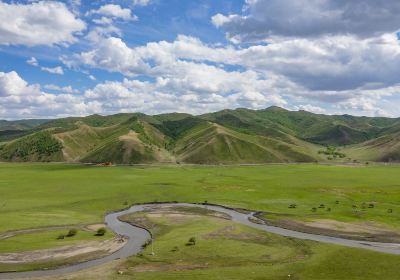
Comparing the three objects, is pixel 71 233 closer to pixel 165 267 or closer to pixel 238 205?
pixel 165 267

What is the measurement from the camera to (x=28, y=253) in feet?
242

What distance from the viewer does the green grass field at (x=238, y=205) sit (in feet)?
220

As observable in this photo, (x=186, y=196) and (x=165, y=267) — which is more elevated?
(x=186, y=196)

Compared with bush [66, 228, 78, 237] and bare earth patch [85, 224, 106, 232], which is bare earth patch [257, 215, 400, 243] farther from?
bush [66, 228, 78, 237]

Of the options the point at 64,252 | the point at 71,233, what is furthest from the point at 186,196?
the point at 64,252

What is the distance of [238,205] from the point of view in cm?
13125

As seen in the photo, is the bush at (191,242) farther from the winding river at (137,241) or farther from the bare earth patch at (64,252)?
the bare earth patch at (64,252)

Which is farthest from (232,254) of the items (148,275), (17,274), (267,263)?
→ (17,274)

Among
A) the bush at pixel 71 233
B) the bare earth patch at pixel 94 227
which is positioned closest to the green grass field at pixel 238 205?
the bare earth patch at pixel 94 227

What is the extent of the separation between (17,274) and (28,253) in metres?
10.2

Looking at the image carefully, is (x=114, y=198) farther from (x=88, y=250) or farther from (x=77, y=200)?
(x=88, y=250)

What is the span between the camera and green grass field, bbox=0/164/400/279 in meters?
66.9

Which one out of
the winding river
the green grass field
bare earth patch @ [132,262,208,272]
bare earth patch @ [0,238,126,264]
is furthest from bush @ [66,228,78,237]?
bare earth patch @ [132,262,208,272]

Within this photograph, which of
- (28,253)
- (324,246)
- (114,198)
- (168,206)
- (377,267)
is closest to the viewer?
(377,267)
